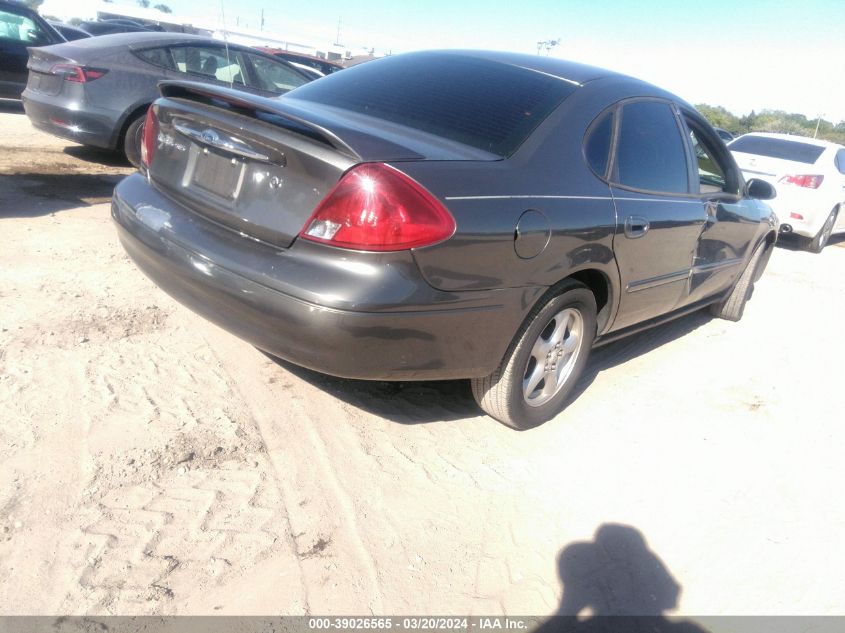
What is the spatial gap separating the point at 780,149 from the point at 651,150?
7.39m

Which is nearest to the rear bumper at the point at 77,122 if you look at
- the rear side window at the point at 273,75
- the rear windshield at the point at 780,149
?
the rear side window at the point at 273,75

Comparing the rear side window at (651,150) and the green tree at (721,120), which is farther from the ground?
the rear side window at (651,150)

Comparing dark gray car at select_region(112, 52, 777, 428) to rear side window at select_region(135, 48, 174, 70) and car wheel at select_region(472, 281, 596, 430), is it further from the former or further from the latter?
rear side window at select_region(135, 48, 174, 70)

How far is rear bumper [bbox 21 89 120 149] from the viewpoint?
6.71 metres

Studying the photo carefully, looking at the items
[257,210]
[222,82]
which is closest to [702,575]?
[257,210]

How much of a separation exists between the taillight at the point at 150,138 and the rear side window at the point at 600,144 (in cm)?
196

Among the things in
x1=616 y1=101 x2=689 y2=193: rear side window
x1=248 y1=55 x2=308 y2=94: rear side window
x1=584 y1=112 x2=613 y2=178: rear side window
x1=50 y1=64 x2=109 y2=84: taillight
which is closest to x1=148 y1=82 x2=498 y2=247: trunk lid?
x1=584 y1=112 x2=613 y2=178: rear side window

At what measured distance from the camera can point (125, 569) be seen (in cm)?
219

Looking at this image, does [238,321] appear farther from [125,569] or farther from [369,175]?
[125,569]

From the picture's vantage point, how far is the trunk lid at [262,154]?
2502mm

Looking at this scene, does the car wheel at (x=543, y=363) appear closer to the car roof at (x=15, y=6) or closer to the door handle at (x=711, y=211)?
the door handle at (x=711, y=211)

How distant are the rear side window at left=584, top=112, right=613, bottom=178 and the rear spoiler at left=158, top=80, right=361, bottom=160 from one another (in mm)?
1293

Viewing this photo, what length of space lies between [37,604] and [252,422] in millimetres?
1152

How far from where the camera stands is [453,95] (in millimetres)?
3330
